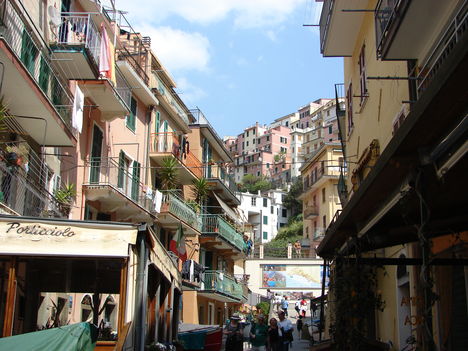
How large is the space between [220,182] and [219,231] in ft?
13.5

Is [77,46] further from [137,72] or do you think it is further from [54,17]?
[137,72]

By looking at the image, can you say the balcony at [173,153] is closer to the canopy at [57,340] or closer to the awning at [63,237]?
the awning at [63,237]

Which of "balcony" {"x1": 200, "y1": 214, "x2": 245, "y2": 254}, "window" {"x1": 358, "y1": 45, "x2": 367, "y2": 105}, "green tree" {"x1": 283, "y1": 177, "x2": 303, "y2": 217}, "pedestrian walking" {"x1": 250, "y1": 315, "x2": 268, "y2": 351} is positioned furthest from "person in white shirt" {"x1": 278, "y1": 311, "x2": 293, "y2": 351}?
"green tree" {"x1": 283, "y1": 177, "x2": 303, "y2": 217}

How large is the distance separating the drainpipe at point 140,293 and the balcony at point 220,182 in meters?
30.7

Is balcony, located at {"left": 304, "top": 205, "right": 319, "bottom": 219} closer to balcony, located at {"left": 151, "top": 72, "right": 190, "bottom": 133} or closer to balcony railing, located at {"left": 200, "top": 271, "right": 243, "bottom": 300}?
balcony railing, located at {"left": 200, "top": 271, "right": 243, "bottom": 300}

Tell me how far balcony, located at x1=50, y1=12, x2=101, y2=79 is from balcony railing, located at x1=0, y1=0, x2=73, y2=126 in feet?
1.56

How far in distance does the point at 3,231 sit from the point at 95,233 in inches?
47.9

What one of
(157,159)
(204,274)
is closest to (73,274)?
(157,159)

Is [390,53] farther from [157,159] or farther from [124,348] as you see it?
[157,159]

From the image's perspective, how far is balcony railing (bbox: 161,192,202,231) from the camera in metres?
30.5

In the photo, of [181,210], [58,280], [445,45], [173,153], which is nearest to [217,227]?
[181,210]

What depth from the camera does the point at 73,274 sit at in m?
12.0

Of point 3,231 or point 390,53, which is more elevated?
point 390,53

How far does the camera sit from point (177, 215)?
31.3 meters
